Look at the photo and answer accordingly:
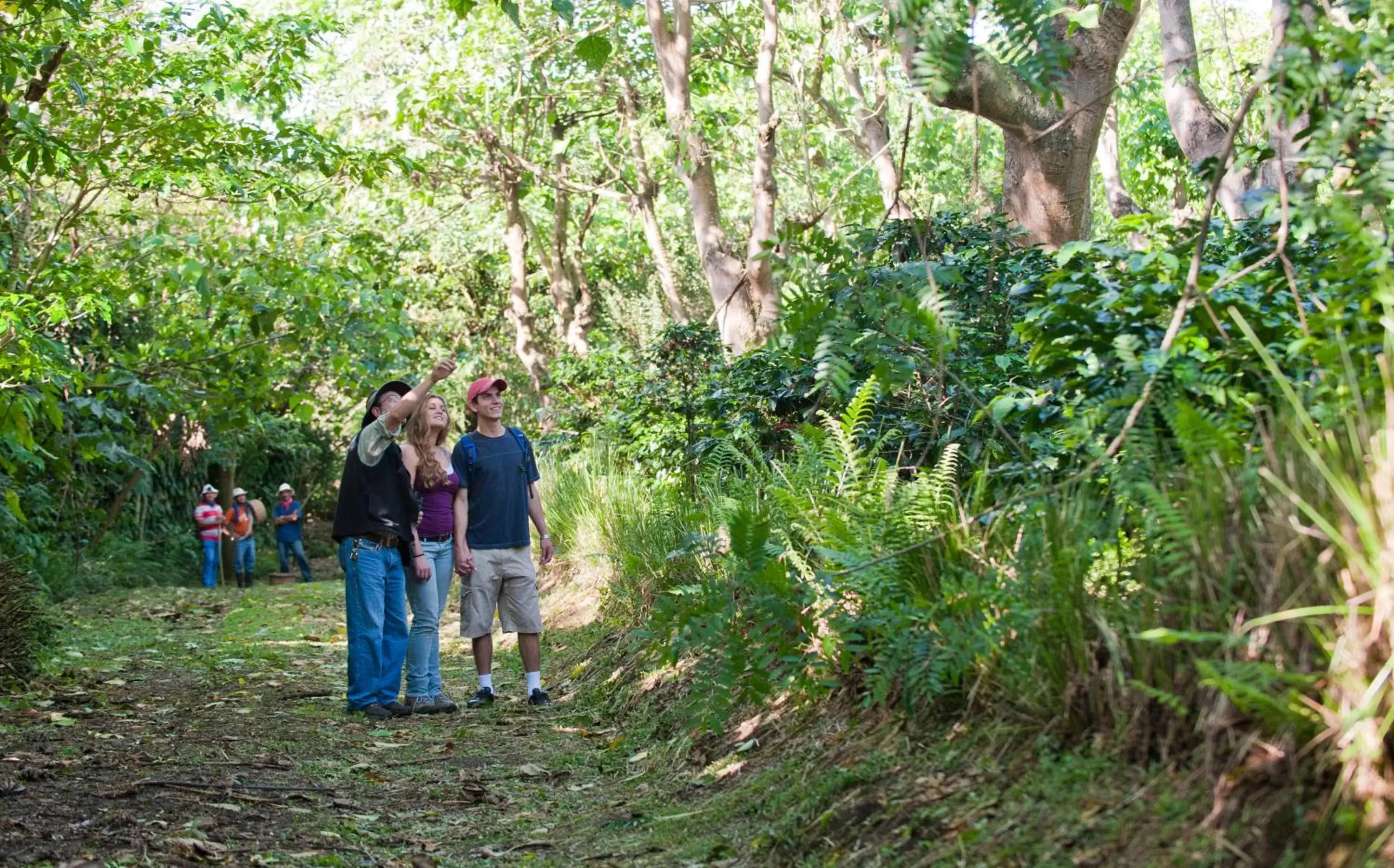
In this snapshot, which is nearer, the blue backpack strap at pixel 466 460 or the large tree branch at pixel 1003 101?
the blue backpack strap at pixel 466 460

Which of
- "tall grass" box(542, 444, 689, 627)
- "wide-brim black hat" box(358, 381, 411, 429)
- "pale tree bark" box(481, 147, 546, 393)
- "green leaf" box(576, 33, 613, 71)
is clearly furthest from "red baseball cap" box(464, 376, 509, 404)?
"pale tree bark" box(481, 147, 546, 393)

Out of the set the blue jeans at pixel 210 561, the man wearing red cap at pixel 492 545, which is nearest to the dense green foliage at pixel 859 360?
the man wearing red cap at pixel 492 545

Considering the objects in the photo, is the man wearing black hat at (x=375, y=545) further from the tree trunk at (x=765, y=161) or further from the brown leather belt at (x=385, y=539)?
the tree trunk at (x=765, y=161)

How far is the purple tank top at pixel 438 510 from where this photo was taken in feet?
27.9

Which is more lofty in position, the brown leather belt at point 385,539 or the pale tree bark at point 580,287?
the pale tree bark at point 580,287

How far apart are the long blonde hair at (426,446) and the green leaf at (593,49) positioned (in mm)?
3050

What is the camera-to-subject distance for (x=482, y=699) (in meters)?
8.51

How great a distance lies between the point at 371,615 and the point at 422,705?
2.20 feet

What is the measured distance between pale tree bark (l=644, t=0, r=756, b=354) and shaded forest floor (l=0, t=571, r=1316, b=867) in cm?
439

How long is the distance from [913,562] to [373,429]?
3975 millimetres

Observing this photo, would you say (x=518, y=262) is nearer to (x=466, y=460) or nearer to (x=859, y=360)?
(x=466, y=460)

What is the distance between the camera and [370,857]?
16.3 ft

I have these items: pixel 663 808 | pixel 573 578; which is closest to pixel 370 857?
pixel 663 808

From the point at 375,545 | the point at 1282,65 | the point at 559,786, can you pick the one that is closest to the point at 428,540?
the point at 375,545
